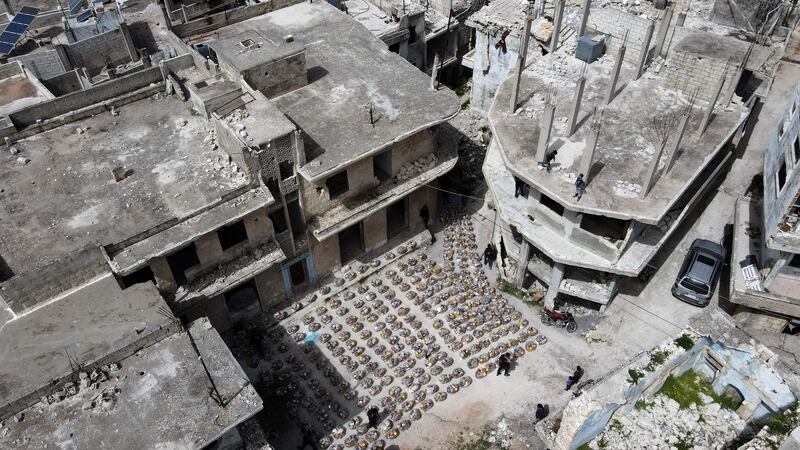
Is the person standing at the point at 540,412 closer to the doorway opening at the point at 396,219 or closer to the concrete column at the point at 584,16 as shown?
the doorway opening at the point at 396,219

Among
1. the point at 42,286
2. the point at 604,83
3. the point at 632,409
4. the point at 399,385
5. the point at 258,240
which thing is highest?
the point at 604,83

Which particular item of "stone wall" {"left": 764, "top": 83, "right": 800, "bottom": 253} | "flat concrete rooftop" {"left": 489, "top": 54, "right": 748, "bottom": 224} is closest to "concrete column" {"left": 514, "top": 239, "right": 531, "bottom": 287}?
"flat concrete rooftop" {"left": 489, "top": 54, "right": 748, "bottom": 224}

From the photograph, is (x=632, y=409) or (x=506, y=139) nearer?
(x=632, y=409)

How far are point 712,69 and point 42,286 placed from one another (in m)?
28.2

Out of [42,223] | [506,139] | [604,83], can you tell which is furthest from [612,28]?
[42,223]

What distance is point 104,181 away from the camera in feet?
83.3

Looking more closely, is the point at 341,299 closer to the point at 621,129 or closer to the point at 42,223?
the point at 42,223

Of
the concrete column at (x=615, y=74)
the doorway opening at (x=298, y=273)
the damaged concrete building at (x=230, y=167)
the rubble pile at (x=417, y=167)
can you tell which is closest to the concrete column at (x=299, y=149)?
the damaged concrete building at (x=230, y=167)

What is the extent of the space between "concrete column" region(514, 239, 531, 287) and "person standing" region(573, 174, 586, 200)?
4654 millimetres

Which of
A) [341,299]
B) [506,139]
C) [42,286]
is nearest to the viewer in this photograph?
[42,286]

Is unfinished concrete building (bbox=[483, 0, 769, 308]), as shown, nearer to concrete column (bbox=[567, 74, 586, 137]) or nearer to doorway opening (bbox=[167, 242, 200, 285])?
concrete column (bbox=[567, 74, 586, 137])

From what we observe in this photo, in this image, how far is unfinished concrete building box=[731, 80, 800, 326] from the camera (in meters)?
24.1

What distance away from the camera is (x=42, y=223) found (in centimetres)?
2383

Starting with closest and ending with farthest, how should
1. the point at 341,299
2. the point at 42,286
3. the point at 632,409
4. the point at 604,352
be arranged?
1. the point at 42,286
2. the point at 632,409
3. the point at 604,352
4. the point at 341,299
